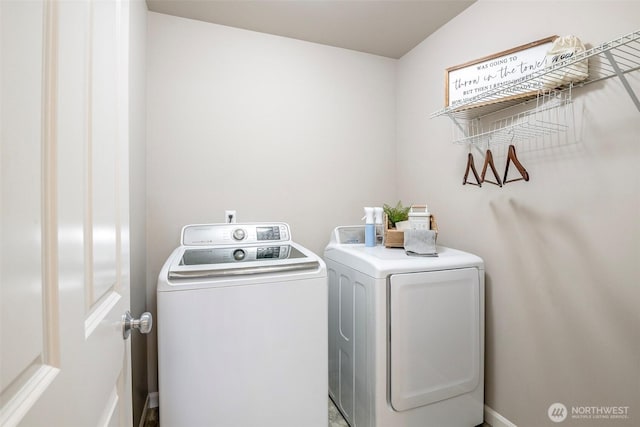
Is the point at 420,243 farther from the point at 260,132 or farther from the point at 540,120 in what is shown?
the point at 260,132

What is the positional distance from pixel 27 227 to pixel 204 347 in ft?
3.14

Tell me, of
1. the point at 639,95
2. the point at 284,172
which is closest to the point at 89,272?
the point at 284,172

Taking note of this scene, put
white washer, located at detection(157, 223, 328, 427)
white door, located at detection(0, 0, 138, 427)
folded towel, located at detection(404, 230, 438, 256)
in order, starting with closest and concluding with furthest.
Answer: white door, located at detection(0, 0, 138, 427) < white washer, located at detection(157, 223, 328, 427) < folded towel, located at detection(404, 230, 438, 256)

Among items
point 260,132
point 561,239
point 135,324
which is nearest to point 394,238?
A: point 561,239

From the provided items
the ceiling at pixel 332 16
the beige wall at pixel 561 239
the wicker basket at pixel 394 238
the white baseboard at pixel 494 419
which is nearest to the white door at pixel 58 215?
the ceiling at pixel 332 16

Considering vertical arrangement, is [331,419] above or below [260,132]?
below

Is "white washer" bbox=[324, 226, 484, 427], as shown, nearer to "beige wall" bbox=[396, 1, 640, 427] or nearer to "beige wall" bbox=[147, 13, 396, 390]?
"beige wall" bbox=[396, 1, 640, 427]

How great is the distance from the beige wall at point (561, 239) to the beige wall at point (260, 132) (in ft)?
2.25

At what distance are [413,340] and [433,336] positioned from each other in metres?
0.12

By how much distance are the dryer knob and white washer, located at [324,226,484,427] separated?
69 centimetres

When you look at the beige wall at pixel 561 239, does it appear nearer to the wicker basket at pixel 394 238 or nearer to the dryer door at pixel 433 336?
the dryer door at pixel 433 336

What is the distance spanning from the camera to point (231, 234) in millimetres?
1811

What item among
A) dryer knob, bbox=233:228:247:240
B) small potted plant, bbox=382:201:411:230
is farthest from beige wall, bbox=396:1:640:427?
dryer knob, bbox=233:228:247:240

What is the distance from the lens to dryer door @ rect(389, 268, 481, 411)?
4.56ft
